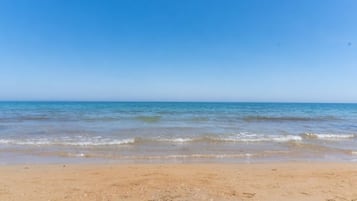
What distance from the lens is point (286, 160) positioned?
8.61 meters

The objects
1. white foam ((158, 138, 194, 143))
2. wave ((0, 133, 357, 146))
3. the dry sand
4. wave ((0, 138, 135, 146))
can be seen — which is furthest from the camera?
white foam ((158, 138, 194, 143))

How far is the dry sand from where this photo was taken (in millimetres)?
4746

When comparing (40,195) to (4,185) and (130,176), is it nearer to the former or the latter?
(4,185)

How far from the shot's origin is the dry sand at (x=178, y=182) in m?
4.75

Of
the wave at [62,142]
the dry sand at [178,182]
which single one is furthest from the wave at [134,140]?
the dry sand at [178,182]

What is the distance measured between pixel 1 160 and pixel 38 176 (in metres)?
2.85

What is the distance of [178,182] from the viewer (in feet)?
18.2

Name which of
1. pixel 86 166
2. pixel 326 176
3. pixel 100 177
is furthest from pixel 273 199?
pixel 86 166

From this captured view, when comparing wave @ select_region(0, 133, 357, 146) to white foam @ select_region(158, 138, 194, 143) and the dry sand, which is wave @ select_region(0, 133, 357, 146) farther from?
the dry sand

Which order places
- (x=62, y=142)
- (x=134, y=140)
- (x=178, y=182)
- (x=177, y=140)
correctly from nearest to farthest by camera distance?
1. (x=178, y=182)
2. (x=62, y=142)
3. (x=134, y=140)
4. (x=177, y=140)

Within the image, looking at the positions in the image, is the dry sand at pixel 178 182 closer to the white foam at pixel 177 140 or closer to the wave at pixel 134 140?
the wave at pixel 134 140

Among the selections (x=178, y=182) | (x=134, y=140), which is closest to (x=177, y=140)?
(x=134, y=140)

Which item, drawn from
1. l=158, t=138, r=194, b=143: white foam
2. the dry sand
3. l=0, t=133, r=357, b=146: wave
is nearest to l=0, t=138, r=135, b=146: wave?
l=0, t=133, r=357, b=146: wave

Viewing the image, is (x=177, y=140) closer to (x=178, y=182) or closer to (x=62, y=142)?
(x=62, y=142)
